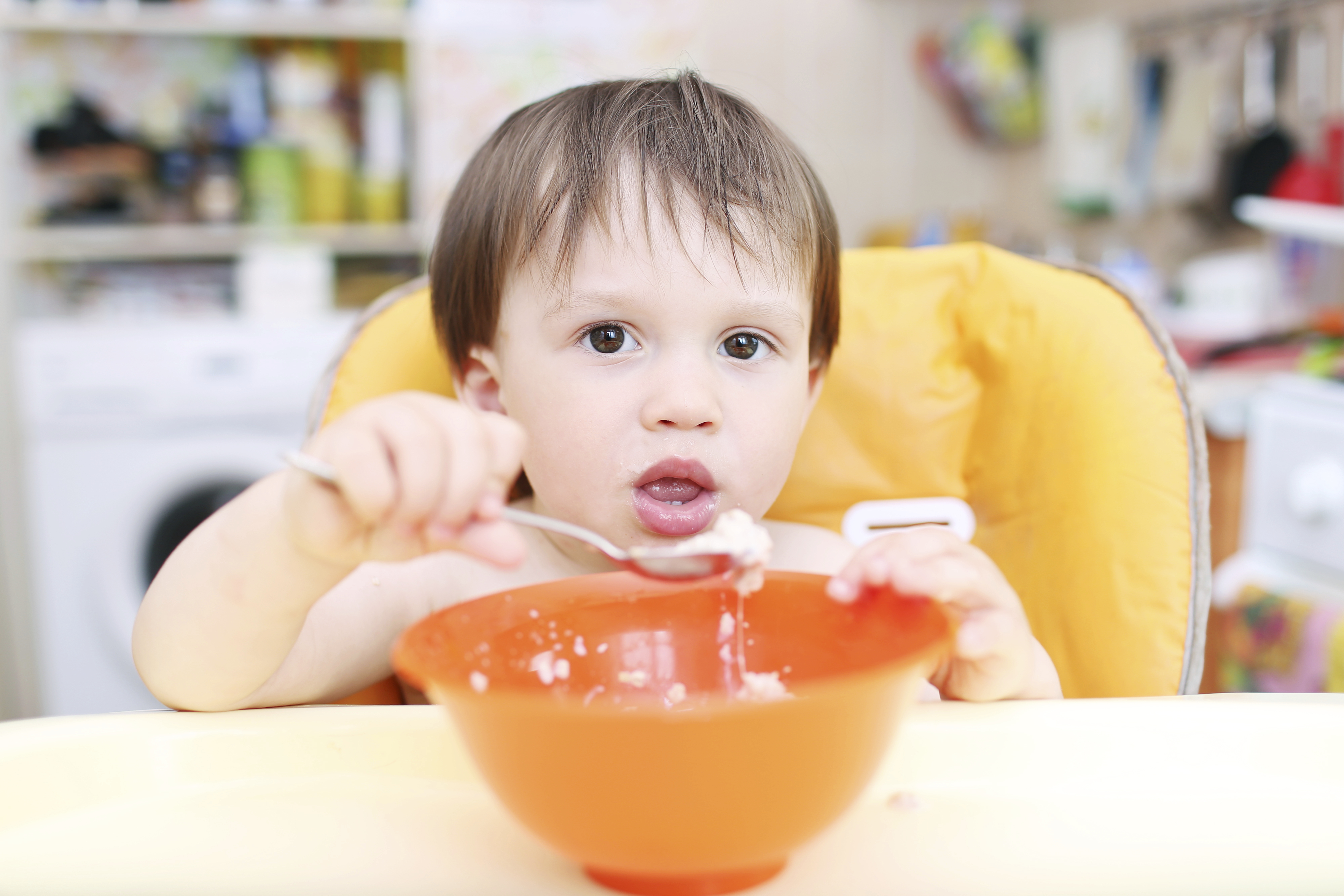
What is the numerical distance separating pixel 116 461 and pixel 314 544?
2127 millimetres

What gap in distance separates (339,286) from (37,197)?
78 cm

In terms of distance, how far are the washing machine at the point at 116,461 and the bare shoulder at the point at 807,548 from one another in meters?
1.57

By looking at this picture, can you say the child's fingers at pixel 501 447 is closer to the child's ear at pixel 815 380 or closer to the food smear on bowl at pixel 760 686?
the food smear on bowl at pixel 760 686

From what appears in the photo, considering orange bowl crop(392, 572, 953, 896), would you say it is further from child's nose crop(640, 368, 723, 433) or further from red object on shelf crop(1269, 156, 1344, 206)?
red object on shelf crop(1269, 156, 1344, 206)

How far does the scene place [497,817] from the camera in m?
0.53

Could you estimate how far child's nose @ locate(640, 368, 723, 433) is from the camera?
2.41ft

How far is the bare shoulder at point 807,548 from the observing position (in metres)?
0.97

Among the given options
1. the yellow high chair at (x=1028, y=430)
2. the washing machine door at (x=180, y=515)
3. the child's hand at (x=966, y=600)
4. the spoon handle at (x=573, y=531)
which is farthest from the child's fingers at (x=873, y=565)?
the washing machine door at (x=180, y=515)

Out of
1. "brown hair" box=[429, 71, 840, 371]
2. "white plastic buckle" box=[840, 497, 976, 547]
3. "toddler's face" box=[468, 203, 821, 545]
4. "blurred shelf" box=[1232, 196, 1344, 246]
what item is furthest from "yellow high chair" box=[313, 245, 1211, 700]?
"blurred shelf" box=[1232, 196, 1344, 246]

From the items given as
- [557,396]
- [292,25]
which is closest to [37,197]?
[292,25]

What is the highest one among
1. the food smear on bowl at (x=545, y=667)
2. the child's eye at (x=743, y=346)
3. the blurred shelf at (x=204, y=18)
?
the blurred shelf at (x=204, y=18)

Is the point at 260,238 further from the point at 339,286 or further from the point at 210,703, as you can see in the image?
the point at 210,703

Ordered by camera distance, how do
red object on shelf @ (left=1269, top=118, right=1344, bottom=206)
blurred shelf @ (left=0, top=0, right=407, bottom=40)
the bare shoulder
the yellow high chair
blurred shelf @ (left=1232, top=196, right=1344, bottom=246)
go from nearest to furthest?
the yellow high chair
the bare shoulder
blurred shelf @ (left=1232, top=196, right=1344, bottom=246)
red object on shelf @ (left=1269, top=118, right=1344, bottom=206)
blurred shelf @ (left=0, top=0, right=407, bottom=40)

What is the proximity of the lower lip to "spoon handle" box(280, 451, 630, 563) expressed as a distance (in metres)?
0.21
